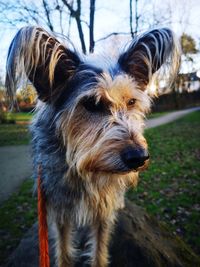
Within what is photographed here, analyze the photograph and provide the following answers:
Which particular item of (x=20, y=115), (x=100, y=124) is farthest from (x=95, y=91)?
(x=20, y=115)

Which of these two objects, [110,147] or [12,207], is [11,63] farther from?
[12,207]

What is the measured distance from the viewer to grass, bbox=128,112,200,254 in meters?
5.85

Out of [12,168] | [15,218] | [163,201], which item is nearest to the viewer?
[15,218]

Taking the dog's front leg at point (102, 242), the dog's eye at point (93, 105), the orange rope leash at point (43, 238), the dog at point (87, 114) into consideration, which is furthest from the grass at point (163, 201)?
the dog's eye at point (93, 105)

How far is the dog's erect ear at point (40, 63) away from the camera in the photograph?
2324mm

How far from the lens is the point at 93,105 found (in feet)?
9.26

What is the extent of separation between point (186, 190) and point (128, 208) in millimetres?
3544

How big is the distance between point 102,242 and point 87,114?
183 centimetres

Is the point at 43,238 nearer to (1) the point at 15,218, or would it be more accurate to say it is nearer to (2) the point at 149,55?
(2) the point at 149,55

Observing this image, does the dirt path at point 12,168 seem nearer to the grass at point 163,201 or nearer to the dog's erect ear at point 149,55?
the grass at point 163,201

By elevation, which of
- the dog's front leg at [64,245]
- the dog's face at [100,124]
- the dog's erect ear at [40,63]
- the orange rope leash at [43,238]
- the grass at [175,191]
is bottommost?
the grass at [175,191]

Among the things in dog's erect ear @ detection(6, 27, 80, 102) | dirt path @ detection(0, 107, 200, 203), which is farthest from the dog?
dirt path @ detection(0, 107, 200, 203)

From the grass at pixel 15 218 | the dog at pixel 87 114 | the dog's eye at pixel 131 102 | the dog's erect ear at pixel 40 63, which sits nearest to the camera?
the dog's erect ear at pixel 40 63

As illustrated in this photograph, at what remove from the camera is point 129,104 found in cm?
302
